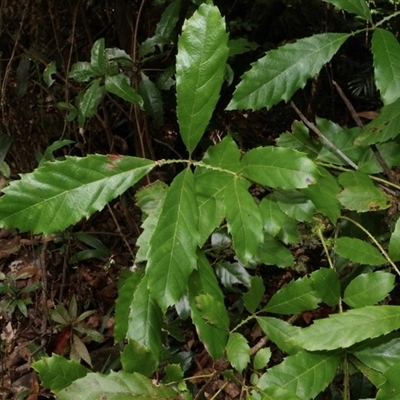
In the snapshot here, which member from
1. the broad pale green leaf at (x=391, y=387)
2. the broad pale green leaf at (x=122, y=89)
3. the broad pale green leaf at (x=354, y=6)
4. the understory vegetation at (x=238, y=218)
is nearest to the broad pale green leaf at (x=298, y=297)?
the understory vegetation at (x=238, y=218)

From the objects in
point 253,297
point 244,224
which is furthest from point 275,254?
point 244,224

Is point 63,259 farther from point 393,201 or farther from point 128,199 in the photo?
point 393,201

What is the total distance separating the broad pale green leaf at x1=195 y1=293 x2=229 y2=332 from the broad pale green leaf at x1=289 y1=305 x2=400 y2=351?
136 mm

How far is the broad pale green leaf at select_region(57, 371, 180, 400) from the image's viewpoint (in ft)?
2.35

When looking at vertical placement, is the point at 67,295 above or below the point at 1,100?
below

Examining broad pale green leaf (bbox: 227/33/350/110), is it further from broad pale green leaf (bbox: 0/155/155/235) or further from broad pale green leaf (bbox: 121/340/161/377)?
broad pale green leaf (bbox: 121/340/161/377)

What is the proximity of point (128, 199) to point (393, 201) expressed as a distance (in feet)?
4.33

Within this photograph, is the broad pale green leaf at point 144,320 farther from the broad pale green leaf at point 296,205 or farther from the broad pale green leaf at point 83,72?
the broad pale green leaf at point 83,72

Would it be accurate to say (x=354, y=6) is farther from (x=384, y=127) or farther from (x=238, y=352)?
(x=238, y=352)

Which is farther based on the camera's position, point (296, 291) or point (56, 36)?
point (56, 36)

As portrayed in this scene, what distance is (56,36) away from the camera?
1997mm

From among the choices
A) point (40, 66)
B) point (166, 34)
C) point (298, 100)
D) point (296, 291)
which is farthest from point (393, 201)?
point (40, 66)

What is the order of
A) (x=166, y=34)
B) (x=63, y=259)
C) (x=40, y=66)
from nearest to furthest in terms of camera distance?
(x=166, y=34), (x=40, y=66), (x=63, y=259)

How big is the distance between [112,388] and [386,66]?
0.75 metres
